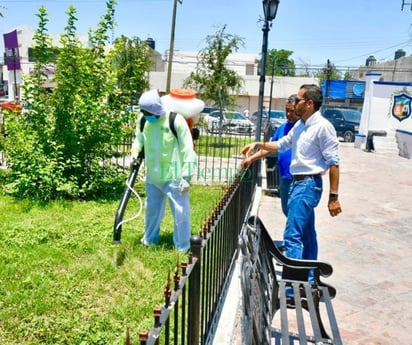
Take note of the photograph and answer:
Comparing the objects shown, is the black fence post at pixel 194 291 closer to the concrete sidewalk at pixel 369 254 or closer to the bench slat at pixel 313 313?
the bench slat at pixel 313 313

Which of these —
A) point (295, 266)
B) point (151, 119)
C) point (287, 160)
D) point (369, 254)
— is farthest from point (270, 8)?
point (295, 266)

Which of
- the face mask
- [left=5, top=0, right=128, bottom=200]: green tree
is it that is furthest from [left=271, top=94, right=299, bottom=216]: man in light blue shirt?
[left=5, top=0, right=128, bottom=200]: green tree

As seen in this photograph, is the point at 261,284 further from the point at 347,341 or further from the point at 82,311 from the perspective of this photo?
the point at 82,311

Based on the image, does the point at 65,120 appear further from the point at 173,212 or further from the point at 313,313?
the point at 313,313

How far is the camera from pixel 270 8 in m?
6.39

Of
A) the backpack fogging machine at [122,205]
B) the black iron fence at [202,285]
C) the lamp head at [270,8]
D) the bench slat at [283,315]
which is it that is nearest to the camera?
the black iron fence at [202,285]

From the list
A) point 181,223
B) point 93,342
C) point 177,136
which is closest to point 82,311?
point 93,342

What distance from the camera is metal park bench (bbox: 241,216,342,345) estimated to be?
2.24 m

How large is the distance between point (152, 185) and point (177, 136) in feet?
2.16

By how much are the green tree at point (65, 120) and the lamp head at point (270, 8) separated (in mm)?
2436

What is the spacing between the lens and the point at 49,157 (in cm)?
662

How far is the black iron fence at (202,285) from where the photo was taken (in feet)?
4.45

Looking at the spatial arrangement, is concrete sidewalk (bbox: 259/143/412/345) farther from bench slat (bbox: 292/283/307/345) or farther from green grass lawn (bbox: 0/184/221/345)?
green grass lawn (bbox: 0/184/221/345)

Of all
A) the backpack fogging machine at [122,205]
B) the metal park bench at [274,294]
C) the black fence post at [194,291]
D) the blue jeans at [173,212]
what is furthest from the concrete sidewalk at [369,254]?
the backpack fogging machine at [122,205]
